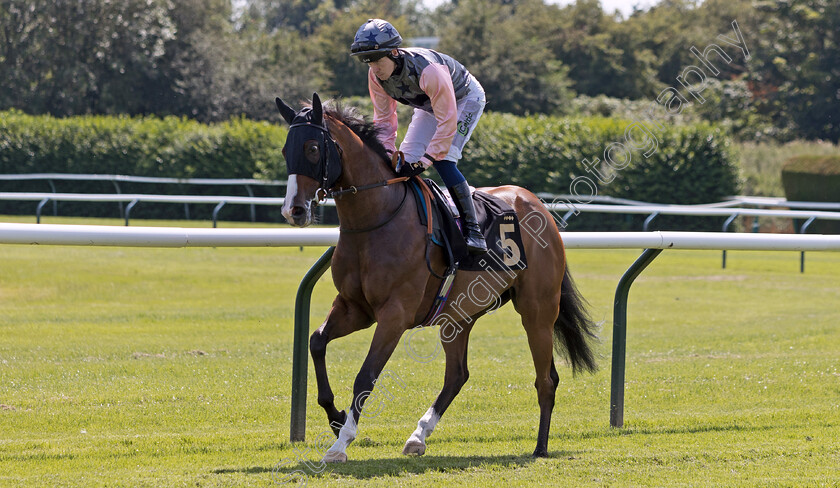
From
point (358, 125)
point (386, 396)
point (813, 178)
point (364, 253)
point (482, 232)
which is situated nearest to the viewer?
point (364, 253)

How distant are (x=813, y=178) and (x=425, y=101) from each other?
19873 millimetres

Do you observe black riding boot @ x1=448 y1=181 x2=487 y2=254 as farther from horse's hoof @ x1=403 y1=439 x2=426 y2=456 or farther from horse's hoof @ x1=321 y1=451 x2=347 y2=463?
horse's hoof @ x1=321 y1=451 x2=347 y2=463

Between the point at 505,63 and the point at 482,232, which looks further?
the point at 505,63

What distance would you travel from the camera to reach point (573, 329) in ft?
18.4

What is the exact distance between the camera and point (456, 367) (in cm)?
541

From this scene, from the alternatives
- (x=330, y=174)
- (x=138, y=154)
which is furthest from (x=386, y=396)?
(x=138, y=154)

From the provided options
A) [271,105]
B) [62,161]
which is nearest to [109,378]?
[62,161]

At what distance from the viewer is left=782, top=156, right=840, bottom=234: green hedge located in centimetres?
2250

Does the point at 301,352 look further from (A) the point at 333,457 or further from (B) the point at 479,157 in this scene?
(B) the point at 479,157

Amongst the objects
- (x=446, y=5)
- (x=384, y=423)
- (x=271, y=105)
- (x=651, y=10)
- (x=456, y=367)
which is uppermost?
(x=446, y=5)

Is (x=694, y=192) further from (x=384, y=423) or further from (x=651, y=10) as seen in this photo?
(x=651, y=10)

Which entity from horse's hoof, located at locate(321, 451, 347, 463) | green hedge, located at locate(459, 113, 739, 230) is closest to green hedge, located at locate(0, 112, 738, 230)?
green hedge, located at locate(459, 113, 739, 230)

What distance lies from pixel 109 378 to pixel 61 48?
30.2m

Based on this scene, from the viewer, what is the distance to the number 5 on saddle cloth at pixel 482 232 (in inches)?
190
